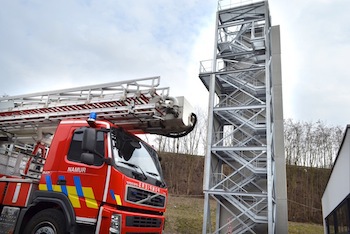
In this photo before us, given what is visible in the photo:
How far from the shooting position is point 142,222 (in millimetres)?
5797

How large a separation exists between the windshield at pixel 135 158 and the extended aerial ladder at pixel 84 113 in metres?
0.52

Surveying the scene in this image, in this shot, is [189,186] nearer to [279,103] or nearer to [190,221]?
[190,221]

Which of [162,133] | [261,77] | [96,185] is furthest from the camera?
[261,77]

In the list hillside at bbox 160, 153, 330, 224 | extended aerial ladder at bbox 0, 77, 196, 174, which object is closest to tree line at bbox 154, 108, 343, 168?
hillside at bbox 160, 153, 330, 224

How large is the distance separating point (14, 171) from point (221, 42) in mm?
12639

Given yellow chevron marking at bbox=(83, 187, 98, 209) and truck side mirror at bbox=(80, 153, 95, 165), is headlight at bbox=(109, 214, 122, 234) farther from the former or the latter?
truck side mirror at bbox=(80, 153, 95, 165)

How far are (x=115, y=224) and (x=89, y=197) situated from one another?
0.72 m

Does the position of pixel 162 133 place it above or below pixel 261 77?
below

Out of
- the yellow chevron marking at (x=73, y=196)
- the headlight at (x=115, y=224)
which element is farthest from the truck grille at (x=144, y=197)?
the yellow chevron marking at (x=73, y=196)

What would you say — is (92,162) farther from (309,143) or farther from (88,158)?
(309,143)

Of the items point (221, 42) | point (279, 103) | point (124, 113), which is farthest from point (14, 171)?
point (279, 103)

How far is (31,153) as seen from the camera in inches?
316

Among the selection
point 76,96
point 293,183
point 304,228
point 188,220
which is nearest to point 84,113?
point 76,96

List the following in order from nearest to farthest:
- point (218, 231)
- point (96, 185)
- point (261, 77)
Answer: point (96, 185) → point (218, 231) → point (261, 77)
